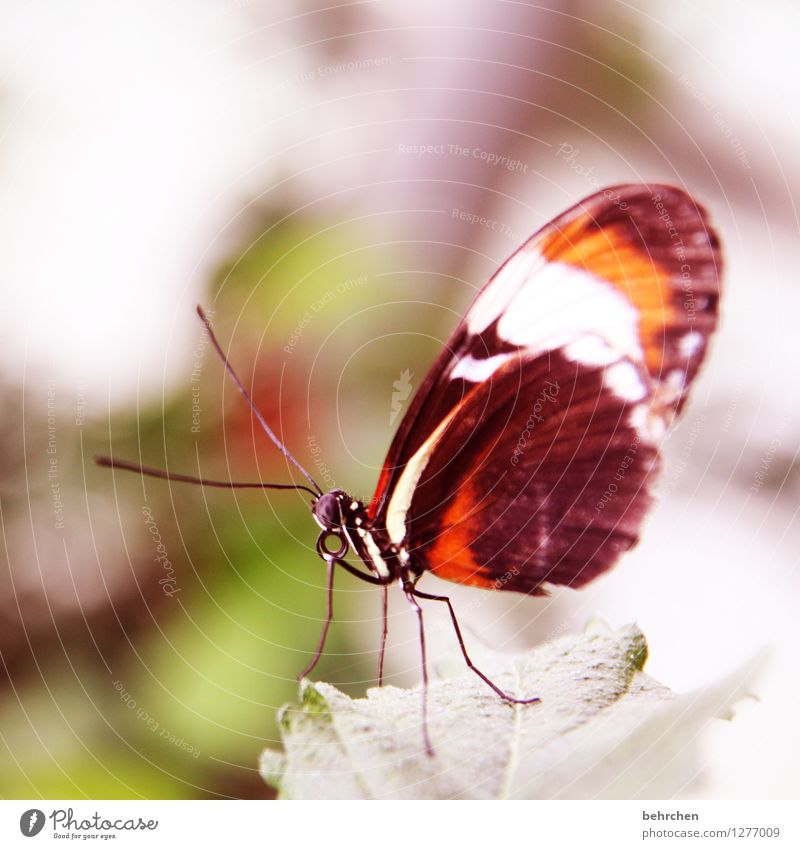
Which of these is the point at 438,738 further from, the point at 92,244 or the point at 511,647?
the point at 92,244

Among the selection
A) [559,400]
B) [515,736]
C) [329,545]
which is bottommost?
[515,736]

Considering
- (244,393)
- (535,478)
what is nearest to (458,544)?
(535,478)

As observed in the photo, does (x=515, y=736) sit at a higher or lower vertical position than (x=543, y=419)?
lower

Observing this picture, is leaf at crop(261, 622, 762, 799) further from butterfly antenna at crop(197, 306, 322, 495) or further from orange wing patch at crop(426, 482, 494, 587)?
butterfly antenna at crop(197, 306, 322, 495)

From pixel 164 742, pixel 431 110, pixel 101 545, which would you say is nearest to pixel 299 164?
pixel 431 110

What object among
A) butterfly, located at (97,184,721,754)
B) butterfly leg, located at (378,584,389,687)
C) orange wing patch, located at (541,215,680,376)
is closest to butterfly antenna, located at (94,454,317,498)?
butterfly, located at (97,184,721,754)

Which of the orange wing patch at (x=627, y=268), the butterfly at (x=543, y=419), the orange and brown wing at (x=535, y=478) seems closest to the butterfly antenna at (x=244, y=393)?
the butterfly at (x=543, y=419)

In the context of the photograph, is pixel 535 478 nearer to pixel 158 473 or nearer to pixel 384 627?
pixel 384 627
